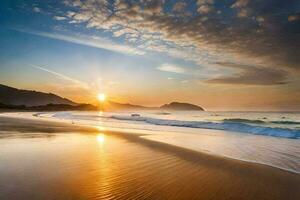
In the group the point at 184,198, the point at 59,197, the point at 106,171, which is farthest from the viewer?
the point at 106,171

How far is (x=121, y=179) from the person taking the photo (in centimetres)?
647

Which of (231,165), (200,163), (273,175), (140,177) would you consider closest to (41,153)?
(140,177)

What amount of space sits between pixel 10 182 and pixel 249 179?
6114 millimetres

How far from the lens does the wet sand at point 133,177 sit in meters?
5.44

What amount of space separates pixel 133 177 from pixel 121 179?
382mm

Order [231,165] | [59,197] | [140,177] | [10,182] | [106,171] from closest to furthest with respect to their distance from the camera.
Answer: [59,197] < [10,182] < [140,177] < [106,171] < [231,165]

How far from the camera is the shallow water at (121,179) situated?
540cm

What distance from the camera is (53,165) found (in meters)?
7.62

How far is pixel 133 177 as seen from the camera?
6711 mm

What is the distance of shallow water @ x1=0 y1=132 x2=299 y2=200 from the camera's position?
5.40 m

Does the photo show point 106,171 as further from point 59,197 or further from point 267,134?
point 267,134

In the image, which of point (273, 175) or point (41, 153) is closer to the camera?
point (273, 175)

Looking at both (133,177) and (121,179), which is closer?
(121,179)

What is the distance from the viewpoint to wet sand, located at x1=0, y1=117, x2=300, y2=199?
5.44 meters
